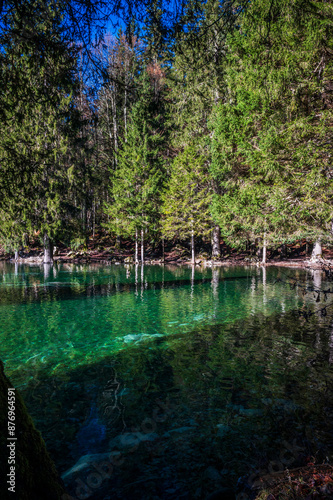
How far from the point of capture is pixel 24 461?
175 centimetres

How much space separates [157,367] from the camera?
604 centimetres

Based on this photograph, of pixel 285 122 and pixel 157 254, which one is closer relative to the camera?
pixel 285 122

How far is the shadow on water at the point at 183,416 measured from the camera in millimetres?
3168

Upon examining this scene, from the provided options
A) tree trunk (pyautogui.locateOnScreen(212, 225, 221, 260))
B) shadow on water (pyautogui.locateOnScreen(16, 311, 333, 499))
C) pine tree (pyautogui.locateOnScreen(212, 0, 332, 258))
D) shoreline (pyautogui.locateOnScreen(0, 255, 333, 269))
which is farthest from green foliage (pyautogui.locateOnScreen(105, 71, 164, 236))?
shadow on water (pyautogui.locateOnScreen(16, 311, 333, 499))

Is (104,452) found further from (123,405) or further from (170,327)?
(170,327)

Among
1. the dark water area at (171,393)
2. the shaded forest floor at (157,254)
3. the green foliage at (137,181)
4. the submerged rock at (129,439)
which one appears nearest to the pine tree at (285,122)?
the dark water area at (171,393)

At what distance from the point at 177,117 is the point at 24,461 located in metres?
34.5

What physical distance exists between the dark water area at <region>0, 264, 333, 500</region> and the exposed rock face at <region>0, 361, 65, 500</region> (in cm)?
130

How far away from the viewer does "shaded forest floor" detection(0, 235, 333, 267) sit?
1270 inches

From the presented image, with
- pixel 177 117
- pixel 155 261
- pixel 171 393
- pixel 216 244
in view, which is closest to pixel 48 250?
pixel 155 261

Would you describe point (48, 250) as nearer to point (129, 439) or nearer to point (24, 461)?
point (129, 439)

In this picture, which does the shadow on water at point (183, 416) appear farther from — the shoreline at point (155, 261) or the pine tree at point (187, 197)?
the pine tree at point (187, 197)

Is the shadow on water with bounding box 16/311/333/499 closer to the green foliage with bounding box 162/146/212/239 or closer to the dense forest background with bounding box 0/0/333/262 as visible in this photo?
the dense forest background with bounding box 0/0/333/262

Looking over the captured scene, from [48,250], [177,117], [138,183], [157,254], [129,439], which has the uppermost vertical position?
[177,117]
